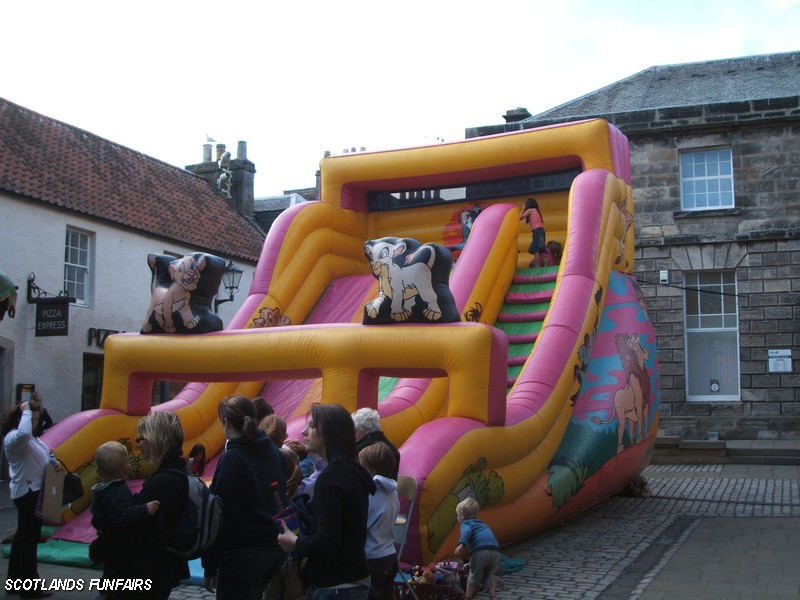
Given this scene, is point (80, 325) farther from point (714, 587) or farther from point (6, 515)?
point (714, 587)

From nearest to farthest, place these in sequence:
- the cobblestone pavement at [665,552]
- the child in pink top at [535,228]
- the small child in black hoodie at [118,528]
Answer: the small child in black hoodie at [118,528] → the cobblestone pavement at [665,552] → the child in pink top at [535,228]

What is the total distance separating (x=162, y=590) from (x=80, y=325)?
12921mm

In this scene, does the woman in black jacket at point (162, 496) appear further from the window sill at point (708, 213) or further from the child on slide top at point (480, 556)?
the window sill at point (708, 213)

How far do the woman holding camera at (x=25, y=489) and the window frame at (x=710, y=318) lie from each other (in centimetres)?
1389

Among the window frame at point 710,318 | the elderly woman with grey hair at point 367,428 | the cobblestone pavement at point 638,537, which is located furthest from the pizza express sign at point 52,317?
the window frame at point 710,318

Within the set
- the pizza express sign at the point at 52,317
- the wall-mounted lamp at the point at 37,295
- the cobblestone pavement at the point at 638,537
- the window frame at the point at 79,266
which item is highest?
the window frame at the point at 79,266

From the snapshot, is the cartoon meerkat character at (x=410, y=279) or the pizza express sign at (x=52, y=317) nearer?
the cartoon meerkat character at (x=410, y=279)

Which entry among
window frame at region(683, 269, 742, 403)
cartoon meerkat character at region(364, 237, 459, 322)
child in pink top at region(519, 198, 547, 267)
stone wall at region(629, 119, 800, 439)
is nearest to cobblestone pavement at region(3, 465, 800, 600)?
cartoon meerkat character at region(364, 237, 459, 322)

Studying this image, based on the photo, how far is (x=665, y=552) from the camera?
803 cm

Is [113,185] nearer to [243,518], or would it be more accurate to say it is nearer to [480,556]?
[480,556]

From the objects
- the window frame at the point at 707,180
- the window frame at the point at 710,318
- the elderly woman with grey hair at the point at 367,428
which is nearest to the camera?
the elderly woman with grey hair at the point at 367,428

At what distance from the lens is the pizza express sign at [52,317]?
46.7 ft

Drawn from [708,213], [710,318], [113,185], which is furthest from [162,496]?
[708,213]

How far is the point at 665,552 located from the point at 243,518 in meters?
4.86
